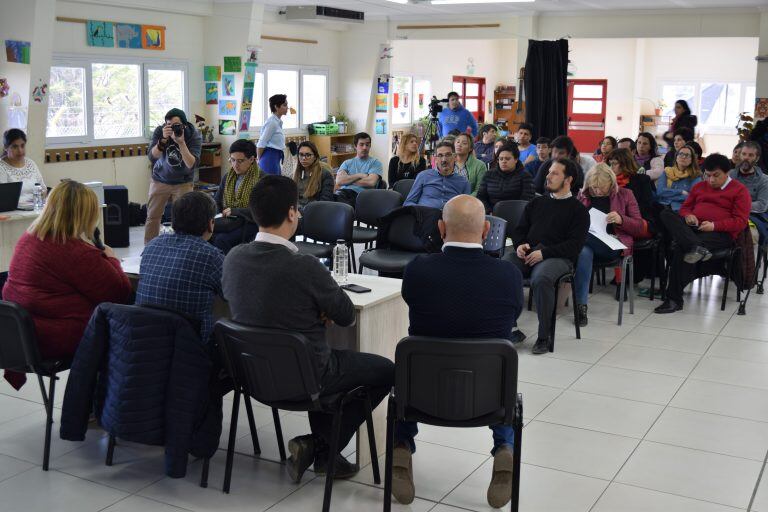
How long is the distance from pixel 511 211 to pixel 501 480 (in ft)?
11.0

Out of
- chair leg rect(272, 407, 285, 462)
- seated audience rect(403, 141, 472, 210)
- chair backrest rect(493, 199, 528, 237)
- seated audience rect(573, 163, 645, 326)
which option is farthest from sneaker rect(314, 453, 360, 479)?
seated audience rect(403, 141, 472, 210)

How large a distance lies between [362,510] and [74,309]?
1498 mm

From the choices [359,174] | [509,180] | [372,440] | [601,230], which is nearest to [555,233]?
[601,230]

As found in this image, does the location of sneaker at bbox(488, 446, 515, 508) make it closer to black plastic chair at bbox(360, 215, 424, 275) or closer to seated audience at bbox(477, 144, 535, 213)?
black plastic chair at bbox(360, 215, 424, 275)

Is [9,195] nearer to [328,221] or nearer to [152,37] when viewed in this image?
[328,221]

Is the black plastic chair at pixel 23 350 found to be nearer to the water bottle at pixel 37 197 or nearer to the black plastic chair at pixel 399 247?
the black plastic chair at pixel 399 247

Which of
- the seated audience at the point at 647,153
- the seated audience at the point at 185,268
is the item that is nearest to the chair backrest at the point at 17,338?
the seated audience at the point at 185,268

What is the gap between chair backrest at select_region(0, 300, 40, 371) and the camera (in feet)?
11.3

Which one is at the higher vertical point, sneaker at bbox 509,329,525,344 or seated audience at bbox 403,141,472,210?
seated audience at bbox 403,141,472,210

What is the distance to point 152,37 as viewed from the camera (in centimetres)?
1071

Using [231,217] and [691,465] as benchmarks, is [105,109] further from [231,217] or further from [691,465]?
[691,465]

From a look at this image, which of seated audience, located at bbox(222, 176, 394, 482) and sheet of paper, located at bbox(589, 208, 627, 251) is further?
sheet of paper, located at bbox(589, 208, 627, 251)

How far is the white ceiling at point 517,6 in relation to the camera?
1100 cm

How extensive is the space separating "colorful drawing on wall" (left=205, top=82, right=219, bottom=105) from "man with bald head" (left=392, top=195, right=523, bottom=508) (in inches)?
347
